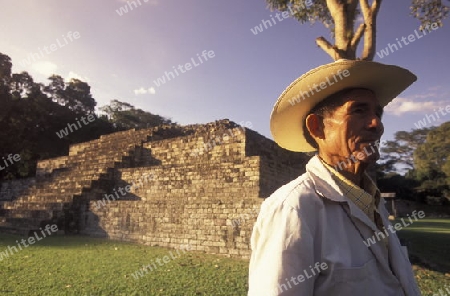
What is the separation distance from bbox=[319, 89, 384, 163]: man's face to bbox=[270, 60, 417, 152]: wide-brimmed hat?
115mm

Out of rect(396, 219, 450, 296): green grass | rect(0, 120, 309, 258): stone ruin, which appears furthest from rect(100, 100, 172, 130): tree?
rect(396, 219, 450, 296): green grass

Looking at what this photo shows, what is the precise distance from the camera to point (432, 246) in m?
10.4

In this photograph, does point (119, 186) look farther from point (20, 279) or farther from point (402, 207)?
point (402, 207)

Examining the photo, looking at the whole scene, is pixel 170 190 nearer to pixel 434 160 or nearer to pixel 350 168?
pixel 350 168

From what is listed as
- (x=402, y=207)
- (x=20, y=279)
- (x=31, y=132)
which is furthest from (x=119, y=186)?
(x=402, y=207)

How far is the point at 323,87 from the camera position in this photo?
1678 millimetres

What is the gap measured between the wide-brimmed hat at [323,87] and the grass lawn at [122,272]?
3.65 meters

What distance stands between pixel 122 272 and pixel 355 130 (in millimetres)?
5565

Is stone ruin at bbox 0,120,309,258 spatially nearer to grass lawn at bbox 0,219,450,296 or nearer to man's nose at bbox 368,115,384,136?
grass lawn at bbox 0,219,450,296

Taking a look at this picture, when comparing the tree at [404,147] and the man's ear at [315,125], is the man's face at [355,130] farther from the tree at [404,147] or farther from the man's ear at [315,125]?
the tree at [404,147]

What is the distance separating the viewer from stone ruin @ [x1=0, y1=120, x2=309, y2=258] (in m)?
7.94

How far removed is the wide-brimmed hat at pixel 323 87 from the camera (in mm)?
1663

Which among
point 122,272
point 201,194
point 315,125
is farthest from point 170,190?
point 315,125

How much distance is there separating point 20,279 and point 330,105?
20.1 feet
